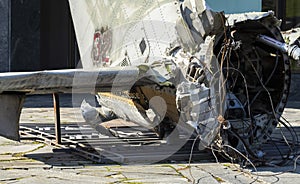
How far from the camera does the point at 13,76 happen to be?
14.3ft

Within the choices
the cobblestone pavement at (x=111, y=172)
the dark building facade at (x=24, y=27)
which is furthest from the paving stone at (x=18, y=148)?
the dark building facade at (x=24, y=27)

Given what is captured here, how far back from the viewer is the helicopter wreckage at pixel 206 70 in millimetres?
4188

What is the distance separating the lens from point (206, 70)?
4.18m

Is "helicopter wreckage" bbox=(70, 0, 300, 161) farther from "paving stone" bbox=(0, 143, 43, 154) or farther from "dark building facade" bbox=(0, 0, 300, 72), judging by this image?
"dark building facade" bbox=(0, 0, 300, 72)

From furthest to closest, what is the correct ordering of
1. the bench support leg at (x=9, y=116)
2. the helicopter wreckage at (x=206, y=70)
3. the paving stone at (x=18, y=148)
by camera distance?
the paving stone at (x=18, y=148) → the bench support leg at (x=9, y=116) → the helicopter wreckage at (x=206, y=70)

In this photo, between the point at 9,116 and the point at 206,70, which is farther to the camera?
the point at 9,116

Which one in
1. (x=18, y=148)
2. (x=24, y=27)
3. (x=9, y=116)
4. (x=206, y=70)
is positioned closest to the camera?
(x=206, y=70)

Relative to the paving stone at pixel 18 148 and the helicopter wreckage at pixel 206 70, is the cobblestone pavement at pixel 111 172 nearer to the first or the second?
the paving stone at pixel 18 148

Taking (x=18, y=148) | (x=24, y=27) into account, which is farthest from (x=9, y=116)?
(x=24, y=27)

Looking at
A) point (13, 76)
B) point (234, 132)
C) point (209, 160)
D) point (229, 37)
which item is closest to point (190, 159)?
point (209, 160)

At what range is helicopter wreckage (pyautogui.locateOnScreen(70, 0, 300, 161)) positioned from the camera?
419 centimetres

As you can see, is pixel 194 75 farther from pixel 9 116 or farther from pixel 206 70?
pixel 9 116

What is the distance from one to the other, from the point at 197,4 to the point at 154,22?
2.01 ft

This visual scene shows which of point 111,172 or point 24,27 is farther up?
point 24,27
